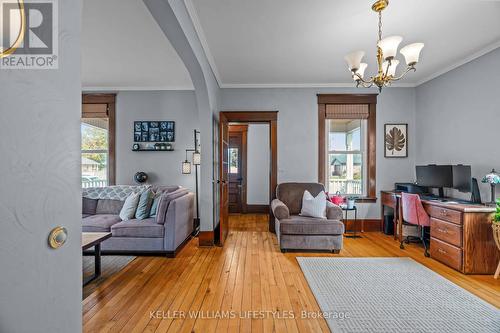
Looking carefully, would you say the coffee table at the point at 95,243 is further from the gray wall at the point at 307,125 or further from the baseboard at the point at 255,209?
the baseboard at the point at 255,209

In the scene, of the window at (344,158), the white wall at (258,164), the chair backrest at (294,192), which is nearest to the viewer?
the chair backrest at (294,192)

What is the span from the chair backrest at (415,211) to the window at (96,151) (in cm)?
526

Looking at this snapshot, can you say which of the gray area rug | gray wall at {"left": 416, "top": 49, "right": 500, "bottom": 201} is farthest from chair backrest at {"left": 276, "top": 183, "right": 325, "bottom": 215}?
gray wall at {"left": 416, "top": 49, "right": 500, "bottom": 201}

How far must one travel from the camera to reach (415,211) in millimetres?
3490

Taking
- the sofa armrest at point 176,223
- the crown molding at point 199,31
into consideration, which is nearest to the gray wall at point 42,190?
the crown molding at point 199,31

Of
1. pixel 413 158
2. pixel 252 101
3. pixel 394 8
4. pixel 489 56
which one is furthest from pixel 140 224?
pixel 489 56

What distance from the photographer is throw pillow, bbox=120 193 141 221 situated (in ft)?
12.2

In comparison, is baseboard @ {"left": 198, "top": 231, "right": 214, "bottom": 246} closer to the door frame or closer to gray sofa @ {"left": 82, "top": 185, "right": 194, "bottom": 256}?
gray sofa @ {"left": 82, "top": 185, "right": 194, "bottom": 256}

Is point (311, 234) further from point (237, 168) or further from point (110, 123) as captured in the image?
point (110, 123)

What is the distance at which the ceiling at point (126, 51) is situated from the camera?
2.52 m

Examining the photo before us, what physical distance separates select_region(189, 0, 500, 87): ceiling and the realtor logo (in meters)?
1.93

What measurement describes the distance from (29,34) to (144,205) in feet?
10.9

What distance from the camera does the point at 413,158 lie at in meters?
4.71

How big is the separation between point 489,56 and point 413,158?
194 centimetres
